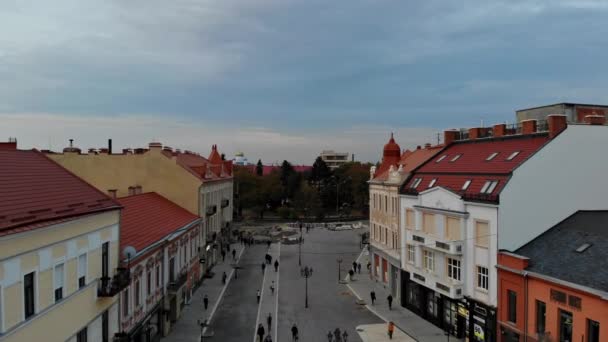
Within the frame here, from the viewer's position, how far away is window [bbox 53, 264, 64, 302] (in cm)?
1573

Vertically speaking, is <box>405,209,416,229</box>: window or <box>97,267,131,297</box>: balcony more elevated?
<box>405,209,416,229</box>: window

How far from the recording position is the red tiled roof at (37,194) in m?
14.1

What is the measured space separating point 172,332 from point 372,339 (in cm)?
1170

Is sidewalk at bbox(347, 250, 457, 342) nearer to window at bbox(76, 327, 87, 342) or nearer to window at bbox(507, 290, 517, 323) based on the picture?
window at bbox(507, 290, 517, 323)

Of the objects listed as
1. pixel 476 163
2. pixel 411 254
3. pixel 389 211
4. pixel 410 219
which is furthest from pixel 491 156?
pixel 389 211

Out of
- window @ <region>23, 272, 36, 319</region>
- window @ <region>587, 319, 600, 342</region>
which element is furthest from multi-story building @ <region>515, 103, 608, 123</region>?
window @ <region>23, 272, 36, 319</region>

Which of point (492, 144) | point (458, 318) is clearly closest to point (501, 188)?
point (492, 144)

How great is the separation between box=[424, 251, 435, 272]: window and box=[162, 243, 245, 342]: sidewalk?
1398 centimetres

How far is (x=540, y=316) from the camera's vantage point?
22625 millimetres

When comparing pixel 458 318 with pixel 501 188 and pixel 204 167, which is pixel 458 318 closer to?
pixel 501 188

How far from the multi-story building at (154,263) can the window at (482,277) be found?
56.4 feet

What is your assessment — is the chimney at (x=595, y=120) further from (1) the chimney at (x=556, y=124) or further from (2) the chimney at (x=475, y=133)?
(2) the chimney at (x=475, y=133)

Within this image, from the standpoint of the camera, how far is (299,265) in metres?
51.5

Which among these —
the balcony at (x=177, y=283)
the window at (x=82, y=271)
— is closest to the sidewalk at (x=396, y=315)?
→ the balcony at (x=177, y=283)
